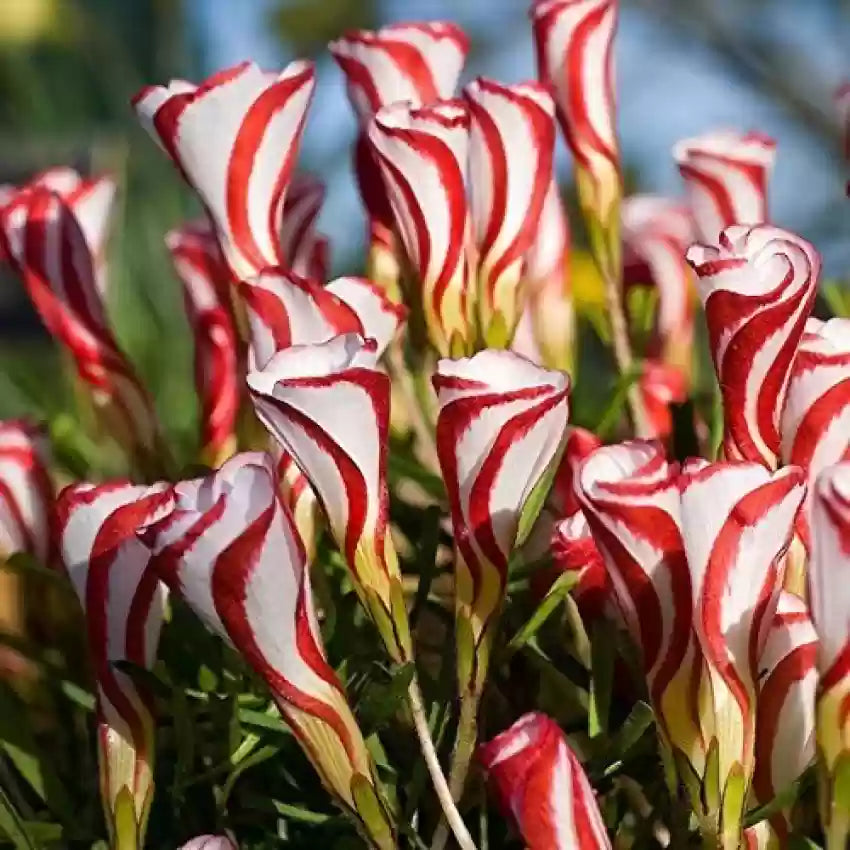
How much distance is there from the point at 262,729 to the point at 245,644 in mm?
62

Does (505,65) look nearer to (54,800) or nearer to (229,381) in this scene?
(229,381)

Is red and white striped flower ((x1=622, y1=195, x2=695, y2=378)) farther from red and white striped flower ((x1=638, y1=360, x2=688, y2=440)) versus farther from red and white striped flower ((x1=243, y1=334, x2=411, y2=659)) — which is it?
red and white striped flower ((x1=243, y1=334, x2=411, y2=659))

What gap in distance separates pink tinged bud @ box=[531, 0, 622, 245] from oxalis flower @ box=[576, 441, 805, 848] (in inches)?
8.0

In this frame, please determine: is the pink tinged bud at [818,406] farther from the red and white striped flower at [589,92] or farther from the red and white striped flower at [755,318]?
the red and white striped flower at [589,92]

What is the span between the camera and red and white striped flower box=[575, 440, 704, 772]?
10.3 inches

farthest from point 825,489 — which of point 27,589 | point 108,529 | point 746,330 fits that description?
point 27,589

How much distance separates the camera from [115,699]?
0.33 meters

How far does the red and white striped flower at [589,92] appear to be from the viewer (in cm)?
44

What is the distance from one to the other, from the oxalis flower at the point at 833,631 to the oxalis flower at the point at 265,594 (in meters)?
0.09

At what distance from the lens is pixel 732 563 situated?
0.85 ft

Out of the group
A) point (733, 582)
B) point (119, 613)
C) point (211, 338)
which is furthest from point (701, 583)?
point (211, 338)

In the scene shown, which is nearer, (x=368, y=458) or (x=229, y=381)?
(x=368, y=458)

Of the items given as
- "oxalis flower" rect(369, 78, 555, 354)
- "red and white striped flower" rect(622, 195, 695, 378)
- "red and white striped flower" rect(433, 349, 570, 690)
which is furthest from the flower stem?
"red and white striped flower" rect(622, 195, 695, 378)

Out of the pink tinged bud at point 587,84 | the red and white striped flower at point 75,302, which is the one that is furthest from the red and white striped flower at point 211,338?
the pink tinged bud at point 587,84
